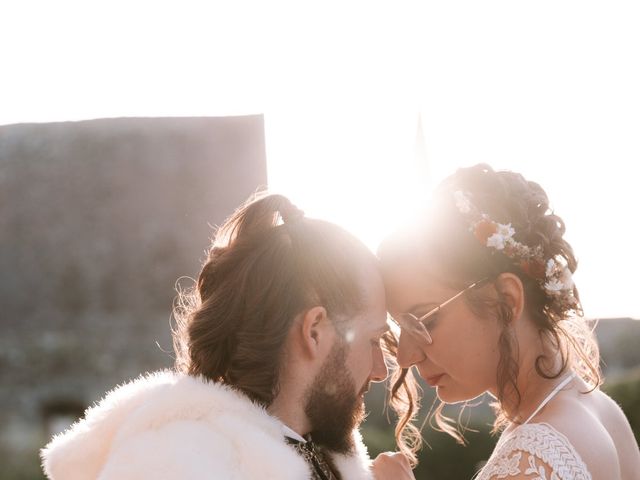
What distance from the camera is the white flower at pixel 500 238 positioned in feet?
10.1

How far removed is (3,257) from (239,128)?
A: 439 cm

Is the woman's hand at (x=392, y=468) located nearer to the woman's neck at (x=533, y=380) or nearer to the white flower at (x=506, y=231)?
the woman's neck at (x=533, y=380)

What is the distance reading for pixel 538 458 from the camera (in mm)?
2604

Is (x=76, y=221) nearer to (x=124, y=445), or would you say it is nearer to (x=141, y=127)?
(x=141, y=127)

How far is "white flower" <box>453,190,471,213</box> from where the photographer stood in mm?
3189

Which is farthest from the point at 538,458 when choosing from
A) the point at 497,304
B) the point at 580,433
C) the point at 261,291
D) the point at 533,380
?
the point at 261,291

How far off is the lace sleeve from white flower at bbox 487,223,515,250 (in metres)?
0.65

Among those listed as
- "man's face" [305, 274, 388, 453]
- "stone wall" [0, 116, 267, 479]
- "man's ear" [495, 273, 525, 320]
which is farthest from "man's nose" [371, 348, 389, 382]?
"stone wall" [0, 116, 267, 479]

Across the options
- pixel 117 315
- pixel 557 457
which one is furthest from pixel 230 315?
pixel 117 315

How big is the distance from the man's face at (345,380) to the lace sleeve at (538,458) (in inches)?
18.9

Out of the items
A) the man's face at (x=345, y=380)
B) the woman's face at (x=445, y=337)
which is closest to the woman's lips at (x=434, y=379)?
the woman's face at (x=445, y=337)

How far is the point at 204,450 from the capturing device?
238cm

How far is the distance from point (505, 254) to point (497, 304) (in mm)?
184

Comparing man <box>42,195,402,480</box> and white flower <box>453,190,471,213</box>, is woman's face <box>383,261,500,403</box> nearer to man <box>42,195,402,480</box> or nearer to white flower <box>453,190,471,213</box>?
man <box>42,195,402,480</box>
